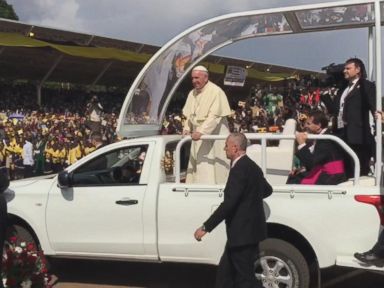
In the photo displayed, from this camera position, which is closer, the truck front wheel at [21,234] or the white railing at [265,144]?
the white railing at [265,144]

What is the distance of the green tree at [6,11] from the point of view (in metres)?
65.9

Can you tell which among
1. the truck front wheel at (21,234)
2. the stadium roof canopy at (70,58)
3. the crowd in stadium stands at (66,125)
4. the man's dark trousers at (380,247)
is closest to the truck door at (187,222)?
the man's dark trousers at (380,247)

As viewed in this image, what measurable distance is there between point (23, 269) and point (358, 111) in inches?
143

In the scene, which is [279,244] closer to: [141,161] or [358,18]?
[141,161]

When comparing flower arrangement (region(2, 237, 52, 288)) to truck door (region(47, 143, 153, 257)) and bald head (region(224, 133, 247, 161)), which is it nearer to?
truck door (region(47, 143, 153, 257))

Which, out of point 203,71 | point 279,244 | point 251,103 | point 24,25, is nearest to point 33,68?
point 24,25

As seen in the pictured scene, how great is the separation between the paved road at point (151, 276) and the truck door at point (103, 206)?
73 centimetres

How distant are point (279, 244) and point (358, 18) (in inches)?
104

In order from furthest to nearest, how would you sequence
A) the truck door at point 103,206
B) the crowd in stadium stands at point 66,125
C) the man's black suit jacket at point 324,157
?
the crowd in stadium stands at point 66,125
the truck door at point 103,206
the man's black suit jacket at point 324,157

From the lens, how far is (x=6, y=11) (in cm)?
6675

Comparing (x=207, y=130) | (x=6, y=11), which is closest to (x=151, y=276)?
(x=207, y=130)

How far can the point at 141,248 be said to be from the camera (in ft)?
20.7

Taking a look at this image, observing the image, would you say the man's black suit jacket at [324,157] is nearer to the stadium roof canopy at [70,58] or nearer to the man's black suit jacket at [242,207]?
the man's black suit jacket at [242,207]

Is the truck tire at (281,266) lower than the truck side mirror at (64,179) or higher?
lower
